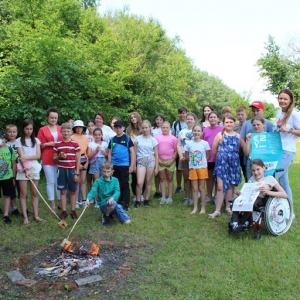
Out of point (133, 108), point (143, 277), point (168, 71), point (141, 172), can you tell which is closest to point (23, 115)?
point (141, 172)

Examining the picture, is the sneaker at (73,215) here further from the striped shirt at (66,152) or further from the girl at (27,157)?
the striped shirt at (66,152)

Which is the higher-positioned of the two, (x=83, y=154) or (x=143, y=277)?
(x=83, y=154)

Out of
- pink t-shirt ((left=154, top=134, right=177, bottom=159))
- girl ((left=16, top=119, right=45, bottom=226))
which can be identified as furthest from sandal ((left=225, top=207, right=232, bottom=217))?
girl ((left=16, top=119, right=45, bottom=226))

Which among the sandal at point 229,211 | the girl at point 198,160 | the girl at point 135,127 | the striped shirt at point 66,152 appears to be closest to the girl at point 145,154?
the girl at point 135,127

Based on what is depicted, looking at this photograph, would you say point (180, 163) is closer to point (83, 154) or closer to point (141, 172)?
point (141, 172)

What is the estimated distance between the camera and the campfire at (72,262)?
3.72 m

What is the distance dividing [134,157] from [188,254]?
2.53 meters

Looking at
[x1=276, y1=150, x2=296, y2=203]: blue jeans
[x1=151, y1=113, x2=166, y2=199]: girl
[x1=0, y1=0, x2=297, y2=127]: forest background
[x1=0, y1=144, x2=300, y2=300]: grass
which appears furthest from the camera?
[x1=0, y1=0, x2=297, y2=127]: forest background

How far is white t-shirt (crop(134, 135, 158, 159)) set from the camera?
6375 millimetres

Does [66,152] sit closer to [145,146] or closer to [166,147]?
[145,146]

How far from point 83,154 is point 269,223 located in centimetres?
344

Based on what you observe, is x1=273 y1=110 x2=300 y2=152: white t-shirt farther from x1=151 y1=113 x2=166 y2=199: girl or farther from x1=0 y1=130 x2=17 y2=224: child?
x1=0 y1=130 x2=17 y2=224: child

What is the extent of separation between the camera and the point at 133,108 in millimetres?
16969

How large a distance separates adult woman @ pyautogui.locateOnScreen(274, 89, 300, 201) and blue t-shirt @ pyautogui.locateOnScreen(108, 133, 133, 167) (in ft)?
8.57
